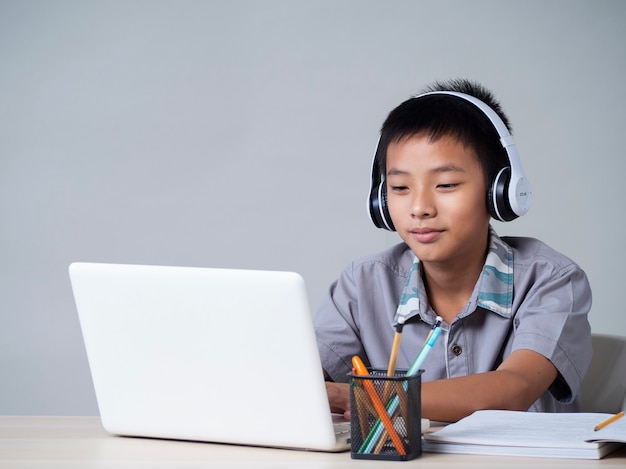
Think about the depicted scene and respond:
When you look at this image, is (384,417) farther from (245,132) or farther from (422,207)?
(245,132)

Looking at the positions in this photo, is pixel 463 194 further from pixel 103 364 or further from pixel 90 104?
pixel 90 104

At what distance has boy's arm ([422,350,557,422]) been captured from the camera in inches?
50.8

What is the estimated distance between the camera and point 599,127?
317cm

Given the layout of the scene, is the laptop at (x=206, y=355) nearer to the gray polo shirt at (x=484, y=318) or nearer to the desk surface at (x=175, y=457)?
the desk surface at (x=175, y=457)

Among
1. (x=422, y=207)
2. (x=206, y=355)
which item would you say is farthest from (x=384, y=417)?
(x=422, y=207)

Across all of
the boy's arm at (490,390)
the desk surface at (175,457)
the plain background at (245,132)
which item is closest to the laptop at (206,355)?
the desk surface at (175,457)

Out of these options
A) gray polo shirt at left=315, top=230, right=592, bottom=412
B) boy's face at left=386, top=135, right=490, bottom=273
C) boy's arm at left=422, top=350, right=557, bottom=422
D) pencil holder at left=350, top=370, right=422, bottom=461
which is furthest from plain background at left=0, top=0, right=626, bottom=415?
pencil holder at left=350, top=370, right=422, bottom=461

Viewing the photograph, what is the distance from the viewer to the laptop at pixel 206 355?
0.99 meters

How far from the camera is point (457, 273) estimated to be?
68.2 inches

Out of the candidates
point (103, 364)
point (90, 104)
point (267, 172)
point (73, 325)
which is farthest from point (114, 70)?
point (103, 364)

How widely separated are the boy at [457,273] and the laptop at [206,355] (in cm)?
57

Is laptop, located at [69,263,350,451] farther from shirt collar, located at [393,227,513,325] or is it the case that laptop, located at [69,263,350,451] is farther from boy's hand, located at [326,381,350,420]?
shirt collar, located at [393,227,513,325]

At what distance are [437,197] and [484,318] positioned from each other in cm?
23

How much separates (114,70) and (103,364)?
7.62ft
